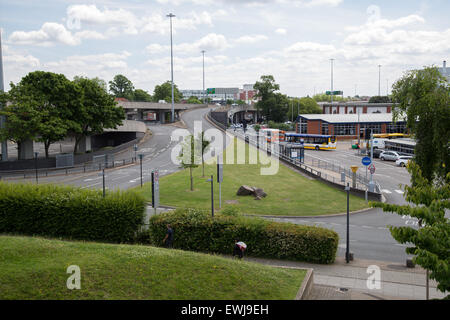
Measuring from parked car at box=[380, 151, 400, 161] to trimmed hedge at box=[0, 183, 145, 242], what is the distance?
44135 mm

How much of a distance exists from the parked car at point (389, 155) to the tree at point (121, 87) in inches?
5120

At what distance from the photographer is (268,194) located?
32.9 meters

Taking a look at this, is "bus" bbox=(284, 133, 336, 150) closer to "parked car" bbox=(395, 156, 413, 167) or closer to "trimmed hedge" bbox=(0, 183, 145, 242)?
"parked car" bbox=(395, 156, 413, 167)

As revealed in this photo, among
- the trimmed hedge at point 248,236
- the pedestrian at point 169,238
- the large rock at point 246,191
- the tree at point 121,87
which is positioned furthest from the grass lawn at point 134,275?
the tree at point 121,87

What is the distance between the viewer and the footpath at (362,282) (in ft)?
44.7

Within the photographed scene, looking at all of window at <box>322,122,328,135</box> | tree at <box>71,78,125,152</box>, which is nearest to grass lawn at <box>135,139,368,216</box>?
tree at <box>71,78,125,152</box>

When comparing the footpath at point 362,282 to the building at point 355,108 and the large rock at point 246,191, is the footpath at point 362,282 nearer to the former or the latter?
the large rock at point 246,191

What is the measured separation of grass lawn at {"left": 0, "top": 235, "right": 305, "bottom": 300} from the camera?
11.0m

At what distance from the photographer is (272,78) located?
122625 mm

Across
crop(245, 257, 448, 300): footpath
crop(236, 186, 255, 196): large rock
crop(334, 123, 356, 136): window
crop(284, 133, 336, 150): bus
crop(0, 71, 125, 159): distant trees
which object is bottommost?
crop(245, 257, 448, 300): footpath
